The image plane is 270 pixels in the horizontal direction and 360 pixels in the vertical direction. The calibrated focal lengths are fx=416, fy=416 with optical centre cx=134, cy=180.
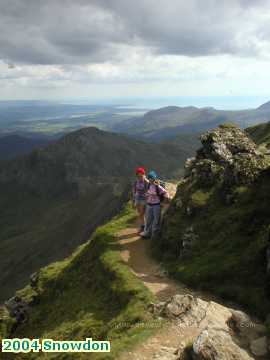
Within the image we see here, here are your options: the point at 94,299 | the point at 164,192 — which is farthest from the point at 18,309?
the point at 164,192

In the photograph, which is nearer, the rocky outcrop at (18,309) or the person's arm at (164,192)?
the person's arm at (164,192)

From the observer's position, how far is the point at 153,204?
90.9ft

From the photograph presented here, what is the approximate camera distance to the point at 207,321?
1536cm

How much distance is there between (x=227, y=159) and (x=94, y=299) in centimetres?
1450

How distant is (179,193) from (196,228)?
6202mm

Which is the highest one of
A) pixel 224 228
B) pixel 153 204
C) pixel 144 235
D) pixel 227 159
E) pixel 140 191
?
pixel 227 159

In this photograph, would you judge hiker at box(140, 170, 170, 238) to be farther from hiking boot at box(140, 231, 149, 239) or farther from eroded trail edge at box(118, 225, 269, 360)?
eroded trail edge at box(118, 225, 269, 360)

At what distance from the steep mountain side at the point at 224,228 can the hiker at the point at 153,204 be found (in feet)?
2.90

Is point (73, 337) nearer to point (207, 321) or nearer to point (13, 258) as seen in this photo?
point (207, 321)

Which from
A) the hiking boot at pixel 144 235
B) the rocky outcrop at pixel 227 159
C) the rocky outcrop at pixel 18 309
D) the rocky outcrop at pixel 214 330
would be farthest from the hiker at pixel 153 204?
the rocky outcrop at pixel 214 330

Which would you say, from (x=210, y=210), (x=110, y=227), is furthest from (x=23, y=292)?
(x=210, y=210)

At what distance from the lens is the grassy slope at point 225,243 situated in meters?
17.9

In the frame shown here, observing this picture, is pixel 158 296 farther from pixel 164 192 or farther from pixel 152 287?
pixel 164 192

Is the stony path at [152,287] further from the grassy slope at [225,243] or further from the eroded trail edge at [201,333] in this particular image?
the grassy slope at [225,243]
